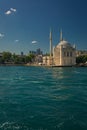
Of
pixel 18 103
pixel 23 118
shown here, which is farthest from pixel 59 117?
pixel 18 103

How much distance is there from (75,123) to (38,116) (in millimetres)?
A: 1847

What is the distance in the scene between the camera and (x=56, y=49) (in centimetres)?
11838

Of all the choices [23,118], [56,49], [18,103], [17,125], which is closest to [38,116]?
[23,118]

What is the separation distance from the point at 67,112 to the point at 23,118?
230 cm

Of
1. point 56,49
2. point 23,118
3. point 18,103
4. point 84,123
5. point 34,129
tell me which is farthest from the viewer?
point 56,49

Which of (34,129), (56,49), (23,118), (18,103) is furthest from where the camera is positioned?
(56,49)

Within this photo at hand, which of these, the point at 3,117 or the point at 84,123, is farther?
the point at 3,117

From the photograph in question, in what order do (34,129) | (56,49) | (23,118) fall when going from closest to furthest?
(34,129) < (23,118) < (56,49)

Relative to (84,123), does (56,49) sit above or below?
above

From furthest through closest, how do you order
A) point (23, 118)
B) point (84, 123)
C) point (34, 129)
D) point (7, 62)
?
point (7, 62), point (23, 118), point (84, 123), point (34, 129)

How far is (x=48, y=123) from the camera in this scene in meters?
8.68

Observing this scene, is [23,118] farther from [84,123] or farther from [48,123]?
[84,123]

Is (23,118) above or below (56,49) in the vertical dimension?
below

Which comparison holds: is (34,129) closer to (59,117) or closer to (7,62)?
(59,117)
